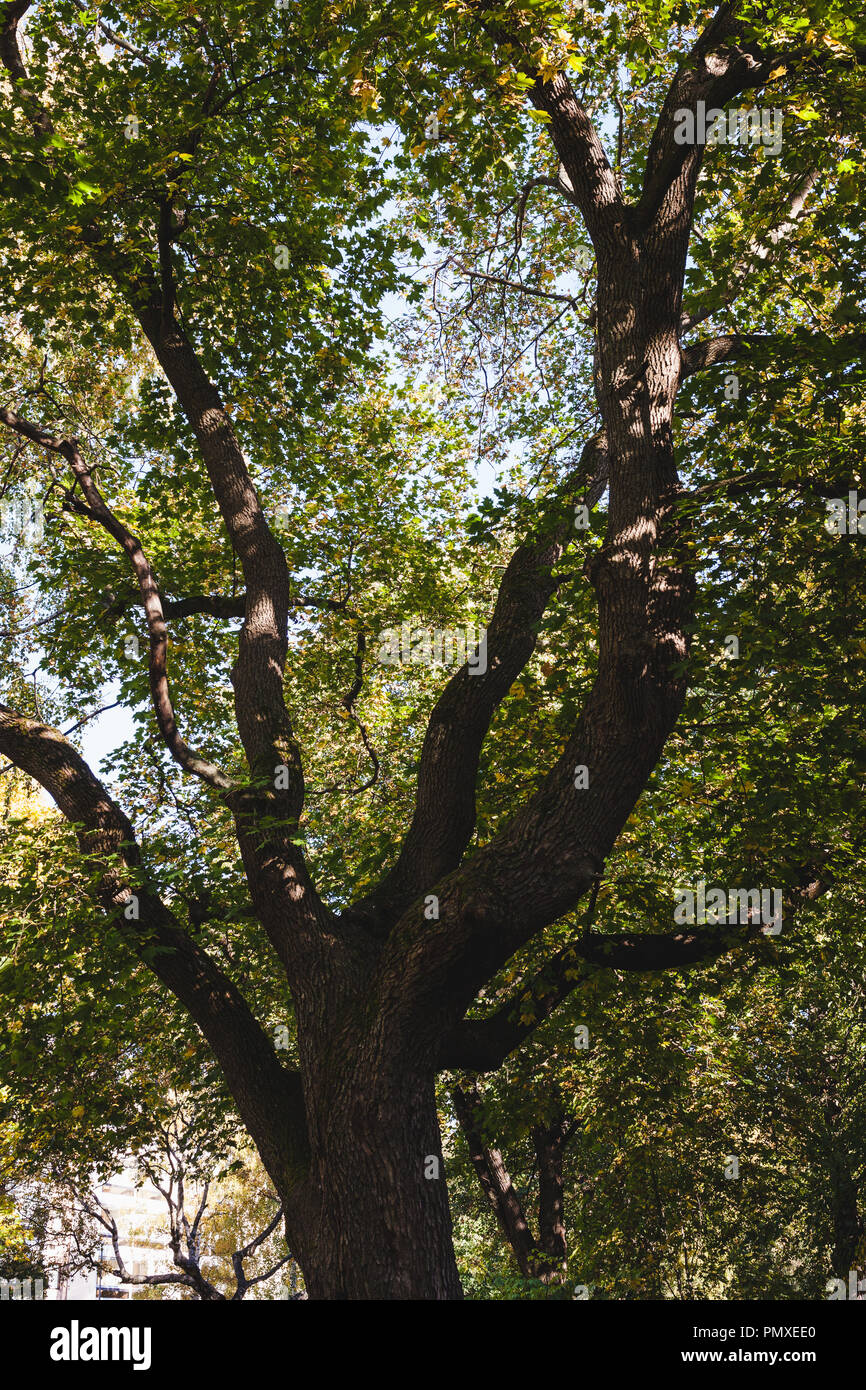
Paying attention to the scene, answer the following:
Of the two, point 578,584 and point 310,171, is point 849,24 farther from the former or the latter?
point 310,171

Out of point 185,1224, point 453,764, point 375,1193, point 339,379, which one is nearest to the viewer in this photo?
point 375,1193

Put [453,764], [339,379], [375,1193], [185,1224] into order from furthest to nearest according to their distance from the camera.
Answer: [185,1224]
[339,379]
[453,764]
[375,1193]

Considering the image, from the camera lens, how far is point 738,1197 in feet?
48.8

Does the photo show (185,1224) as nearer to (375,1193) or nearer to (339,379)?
(375,1193)

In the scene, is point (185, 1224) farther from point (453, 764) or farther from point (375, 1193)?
point (453, 764)

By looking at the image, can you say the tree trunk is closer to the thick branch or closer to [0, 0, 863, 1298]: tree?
[0, 0, 863, 1298]: tree

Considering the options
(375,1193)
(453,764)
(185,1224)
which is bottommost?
(185,1224)

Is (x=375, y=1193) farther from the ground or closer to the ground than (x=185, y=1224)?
farther from the ground

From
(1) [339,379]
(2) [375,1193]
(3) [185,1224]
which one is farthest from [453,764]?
(3) [185,1224]

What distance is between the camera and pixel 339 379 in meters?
9.64

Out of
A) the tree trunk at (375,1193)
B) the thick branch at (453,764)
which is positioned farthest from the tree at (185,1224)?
the thick branch at (453,764)

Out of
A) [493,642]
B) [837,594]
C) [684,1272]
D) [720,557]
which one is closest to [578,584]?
[493,642]

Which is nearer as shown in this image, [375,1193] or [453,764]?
[375,1193]

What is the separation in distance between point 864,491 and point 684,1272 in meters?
16.1
